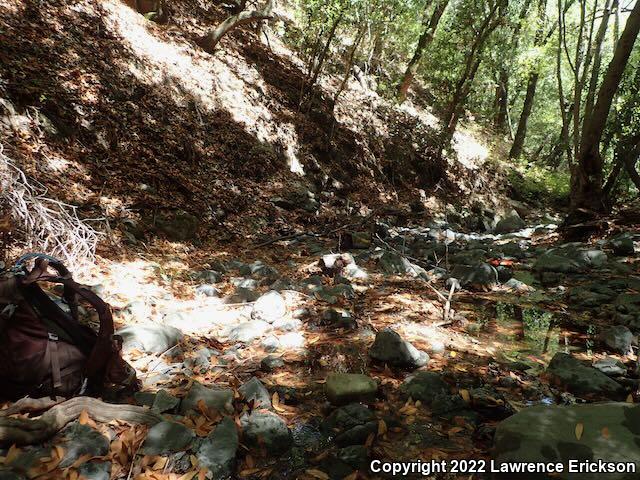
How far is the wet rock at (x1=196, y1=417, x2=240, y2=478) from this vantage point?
191cm

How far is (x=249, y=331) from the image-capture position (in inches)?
139

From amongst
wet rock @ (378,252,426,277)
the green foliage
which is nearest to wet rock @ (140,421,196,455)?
wet rock @ (378,252,426,277)

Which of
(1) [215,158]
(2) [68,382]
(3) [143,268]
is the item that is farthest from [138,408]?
(1) [215,158]

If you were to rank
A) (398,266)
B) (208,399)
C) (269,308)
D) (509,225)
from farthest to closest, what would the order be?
(509,225) < (398,266) < (269,308) < (208,399)

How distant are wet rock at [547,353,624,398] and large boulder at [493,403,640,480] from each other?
718 mm

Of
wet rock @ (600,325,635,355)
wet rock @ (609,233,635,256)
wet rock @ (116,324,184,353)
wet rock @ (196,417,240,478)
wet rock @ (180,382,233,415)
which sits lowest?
wet rock @ (116,324,184,353)

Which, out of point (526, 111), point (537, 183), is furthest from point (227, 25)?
point (526, 111)

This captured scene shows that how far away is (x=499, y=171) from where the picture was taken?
14.9 m

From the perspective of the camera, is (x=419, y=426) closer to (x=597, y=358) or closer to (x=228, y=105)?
(x=597, y=358)

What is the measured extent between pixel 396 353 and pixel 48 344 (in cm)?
229

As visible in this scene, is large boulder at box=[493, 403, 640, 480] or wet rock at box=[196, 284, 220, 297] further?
wet rock at box=[196, 284, 220, 297]

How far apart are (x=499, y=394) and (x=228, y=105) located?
8.11 meters

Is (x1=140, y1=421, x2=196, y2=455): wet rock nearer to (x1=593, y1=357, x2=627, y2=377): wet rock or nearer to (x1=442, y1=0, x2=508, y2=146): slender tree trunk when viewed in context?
(x1=593, y1=357, x2=627, y2=377): wet rock

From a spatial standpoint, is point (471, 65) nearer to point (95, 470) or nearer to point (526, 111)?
point (526, 111)
